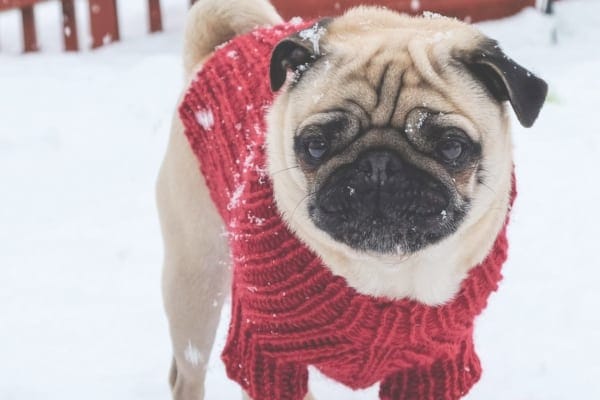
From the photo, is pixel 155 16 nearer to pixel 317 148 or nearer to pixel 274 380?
pixel 274 380

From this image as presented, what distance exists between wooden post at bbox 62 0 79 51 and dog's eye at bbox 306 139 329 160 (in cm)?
431

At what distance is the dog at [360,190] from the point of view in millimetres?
1865

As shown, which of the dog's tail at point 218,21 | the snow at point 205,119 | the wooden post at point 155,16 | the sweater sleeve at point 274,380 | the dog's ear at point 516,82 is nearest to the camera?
the dog's ear at point 516,82

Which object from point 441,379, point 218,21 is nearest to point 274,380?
point 441,379

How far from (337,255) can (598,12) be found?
16.8 ft

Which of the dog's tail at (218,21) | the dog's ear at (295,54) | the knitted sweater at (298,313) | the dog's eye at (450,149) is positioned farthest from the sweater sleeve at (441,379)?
the dog's tail at (218,21)

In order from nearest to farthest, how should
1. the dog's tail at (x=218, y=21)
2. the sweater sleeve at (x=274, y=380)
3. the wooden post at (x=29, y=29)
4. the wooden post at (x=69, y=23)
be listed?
the sweater sleeve at (x=274, y=380)
the dog's tail at (x=218, y=21)
the wooden post at (x=29, y=29)
the wooden post at (x=69, y=23)

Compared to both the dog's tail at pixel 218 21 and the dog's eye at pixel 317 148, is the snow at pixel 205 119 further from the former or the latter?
the dog's eye at pixel 317 148

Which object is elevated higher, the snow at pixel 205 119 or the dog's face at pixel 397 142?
the dog's face at pixel 397 142

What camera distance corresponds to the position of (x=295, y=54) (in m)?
2.05

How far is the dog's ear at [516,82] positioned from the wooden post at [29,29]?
442 cm

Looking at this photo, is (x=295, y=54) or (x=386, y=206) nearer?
(x=386, y=206)

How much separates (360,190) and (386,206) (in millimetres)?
61

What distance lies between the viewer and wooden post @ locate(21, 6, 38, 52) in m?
5.73
